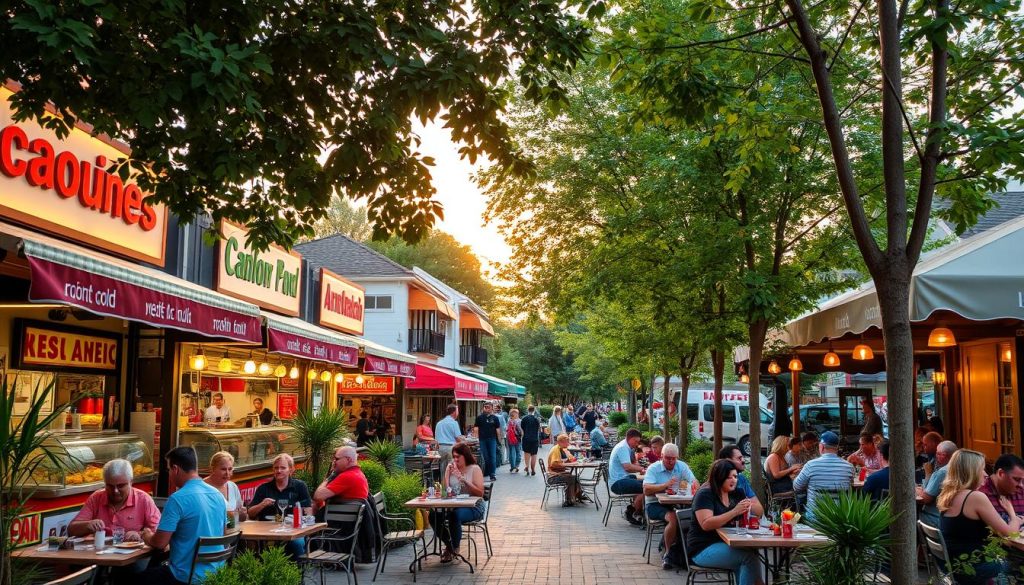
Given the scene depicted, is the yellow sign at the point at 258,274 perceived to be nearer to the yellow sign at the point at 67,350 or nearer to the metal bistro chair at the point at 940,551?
the yellow sign at the point at 67,350

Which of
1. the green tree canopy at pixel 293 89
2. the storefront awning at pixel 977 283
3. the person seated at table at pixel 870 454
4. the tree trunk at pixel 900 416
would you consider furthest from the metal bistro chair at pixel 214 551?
the person seated at table at pixel 870 454

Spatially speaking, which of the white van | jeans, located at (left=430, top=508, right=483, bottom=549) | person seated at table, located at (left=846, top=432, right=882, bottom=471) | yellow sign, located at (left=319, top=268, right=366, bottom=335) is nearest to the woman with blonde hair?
person seated at table, located at (left=846, top=432, right=882, bottom=471)

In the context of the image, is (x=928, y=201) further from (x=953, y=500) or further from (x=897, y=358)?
(x=953, y=500)

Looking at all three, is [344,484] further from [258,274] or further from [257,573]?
[258,274]

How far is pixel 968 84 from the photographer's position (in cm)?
671

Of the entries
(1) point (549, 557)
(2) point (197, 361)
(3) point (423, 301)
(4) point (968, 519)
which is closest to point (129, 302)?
(1) point (549, 557)

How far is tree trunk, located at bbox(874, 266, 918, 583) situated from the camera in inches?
202

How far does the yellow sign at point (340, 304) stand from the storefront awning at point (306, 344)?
6007mm

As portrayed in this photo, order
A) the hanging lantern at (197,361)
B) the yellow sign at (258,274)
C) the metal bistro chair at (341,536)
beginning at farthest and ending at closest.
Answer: the yellow sign at (258,274) → the hanging lantern at (197,361) → the metal bistro chair at (341,536)

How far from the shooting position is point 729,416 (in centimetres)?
3156

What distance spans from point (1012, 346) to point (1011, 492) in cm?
658

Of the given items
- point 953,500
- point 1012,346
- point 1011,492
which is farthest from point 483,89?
point 1012,346

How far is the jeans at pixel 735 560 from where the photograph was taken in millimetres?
7816

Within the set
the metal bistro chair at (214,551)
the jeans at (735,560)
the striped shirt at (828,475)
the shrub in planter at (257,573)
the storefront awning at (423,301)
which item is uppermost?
the storefront awning at (423,301)
